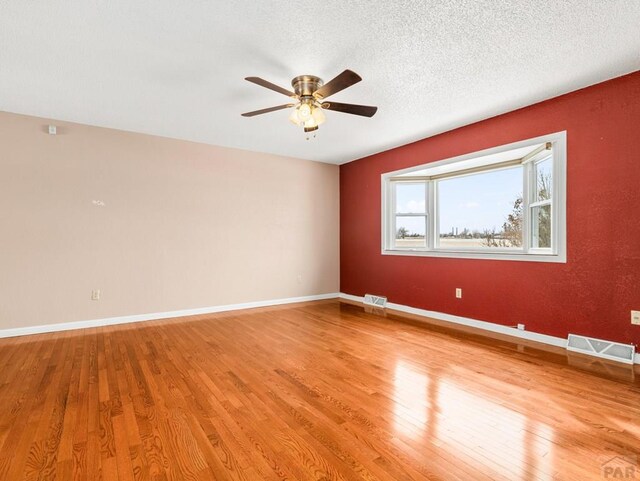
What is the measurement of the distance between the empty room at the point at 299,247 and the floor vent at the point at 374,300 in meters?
0.21

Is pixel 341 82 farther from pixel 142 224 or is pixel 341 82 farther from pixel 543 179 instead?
pixel 142 224

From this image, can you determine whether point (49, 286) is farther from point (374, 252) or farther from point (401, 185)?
point (401, 185)

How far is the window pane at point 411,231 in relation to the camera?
5289 millimetres

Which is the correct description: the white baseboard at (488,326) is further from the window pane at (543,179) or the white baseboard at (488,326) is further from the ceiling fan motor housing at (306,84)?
the ceiling fan motor housing at (306,84)

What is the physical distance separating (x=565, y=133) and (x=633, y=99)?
54cm

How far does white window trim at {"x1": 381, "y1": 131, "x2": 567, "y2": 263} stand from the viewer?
10.9ft

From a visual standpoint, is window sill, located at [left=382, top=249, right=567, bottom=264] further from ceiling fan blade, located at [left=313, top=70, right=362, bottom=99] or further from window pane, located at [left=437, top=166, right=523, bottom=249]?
ceiling fan blade, located at [left=313, top=70, right=362, bottom=99]

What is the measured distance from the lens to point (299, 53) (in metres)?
2.54

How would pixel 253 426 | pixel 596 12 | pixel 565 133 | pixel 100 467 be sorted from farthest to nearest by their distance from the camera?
pixel 565 133 < pixel 596 12 < pixel 253 426 < pixel 100 467

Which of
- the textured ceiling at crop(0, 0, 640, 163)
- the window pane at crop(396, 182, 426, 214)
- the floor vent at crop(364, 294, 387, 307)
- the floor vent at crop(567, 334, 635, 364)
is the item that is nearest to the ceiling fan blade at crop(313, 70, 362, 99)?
the textured ceiling at crop(0, 0, 640, 163)

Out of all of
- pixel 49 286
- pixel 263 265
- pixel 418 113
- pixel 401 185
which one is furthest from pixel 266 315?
pixel 418 113

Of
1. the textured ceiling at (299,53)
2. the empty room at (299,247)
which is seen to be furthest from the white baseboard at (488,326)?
the textured ceiling at (299,53)

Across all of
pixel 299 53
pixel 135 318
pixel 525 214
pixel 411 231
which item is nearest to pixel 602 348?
pixel 525 214

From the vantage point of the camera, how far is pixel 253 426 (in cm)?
189
